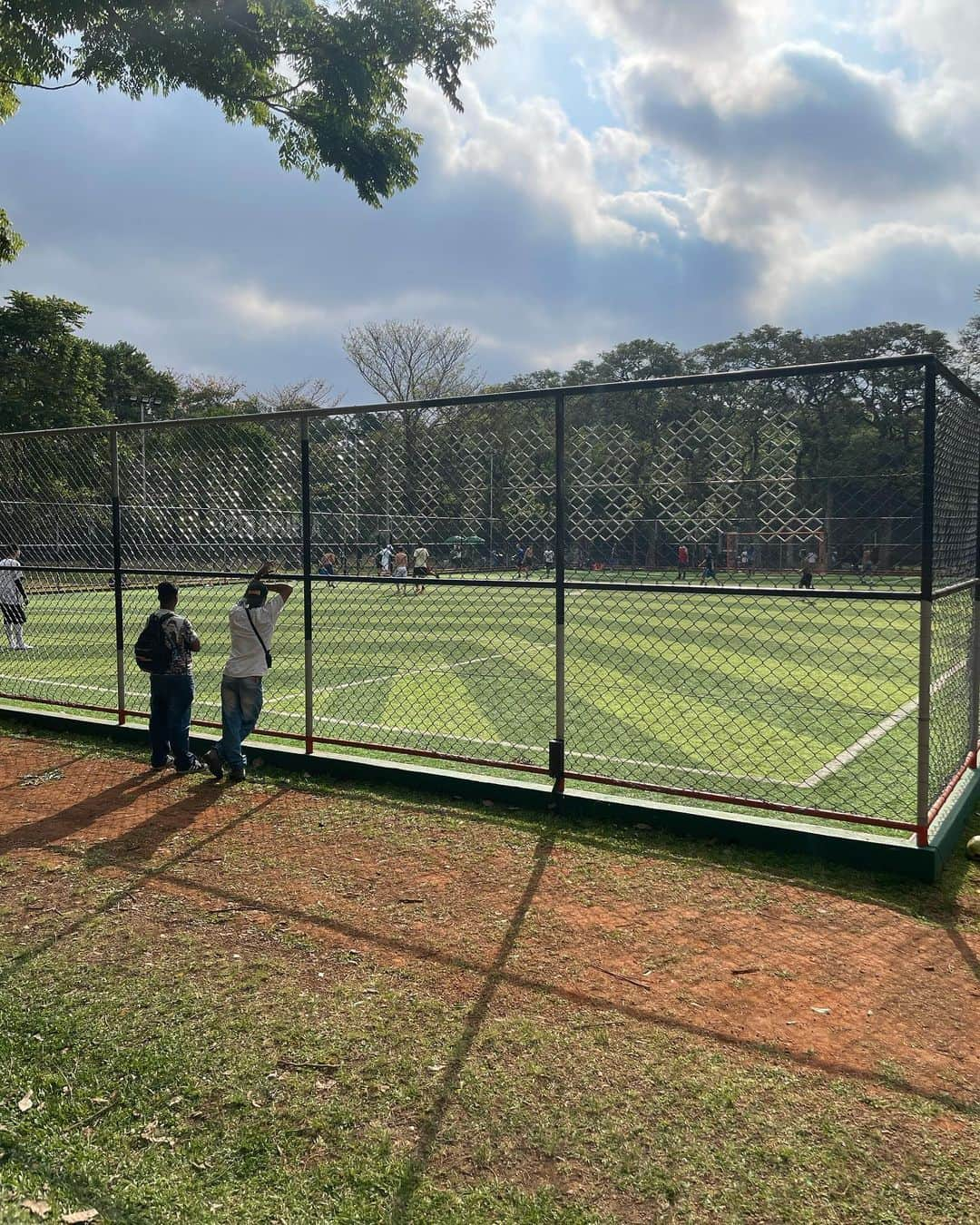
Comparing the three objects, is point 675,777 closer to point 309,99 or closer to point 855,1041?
point 855,1041

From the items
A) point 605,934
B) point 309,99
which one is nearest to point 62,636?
point 309,99

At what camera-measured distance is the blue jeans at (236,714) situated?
6516mm

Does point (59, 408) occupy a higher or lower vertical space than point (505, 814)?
higher

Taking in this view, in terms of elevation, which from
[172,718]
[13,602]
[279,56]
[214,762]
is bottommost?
[214,762]

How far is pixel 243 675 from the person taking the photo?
21.5ft

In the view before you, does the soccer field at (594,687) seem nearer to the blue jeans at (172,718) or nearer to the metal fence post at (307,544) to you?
the metal fence post at (307,544)

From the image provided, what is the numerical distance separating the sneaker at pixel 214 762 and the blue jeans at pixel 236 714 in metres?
0.04

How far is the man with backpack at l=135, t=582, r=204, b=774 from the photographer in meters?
6.74

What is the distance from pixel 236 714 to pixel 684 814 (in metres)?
3.32

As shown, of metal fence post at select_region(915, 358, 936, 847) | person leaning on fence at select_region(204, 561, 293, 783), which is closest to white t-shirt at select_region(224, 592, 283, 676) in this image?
person leaning on fence at select_region(204, 561, 293, 783)

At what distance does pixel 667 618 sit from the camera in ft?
64.4

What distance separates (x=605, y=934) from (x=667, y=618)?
1599cm

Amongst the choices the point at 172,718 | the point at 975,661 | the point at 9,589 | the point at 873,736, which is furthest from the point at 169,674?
the point at 9,589

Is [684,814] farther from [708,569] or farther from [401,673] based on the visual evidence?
[401,673]
